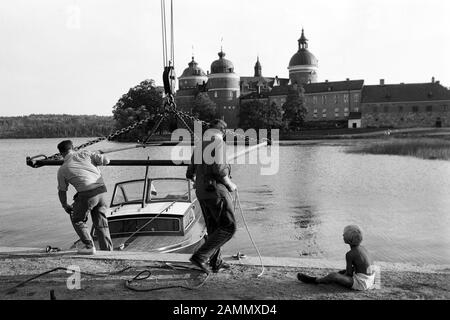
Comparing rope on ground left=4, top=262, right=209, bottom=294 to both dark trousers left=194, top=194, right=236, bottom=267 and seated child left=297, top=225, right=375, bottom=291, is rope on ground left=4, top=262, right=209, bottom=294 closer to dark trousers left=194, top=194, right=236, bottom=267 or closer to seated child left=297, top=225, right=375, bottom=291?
dark trousers left=194, top=194, right=236, bottom=267

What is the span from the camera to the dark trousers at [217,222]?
6559 millimetres

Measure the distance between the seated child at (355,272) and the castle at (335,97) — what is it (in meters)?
101

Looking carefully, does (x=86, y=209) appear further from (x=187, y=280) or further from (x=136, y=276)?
(x=187, y=280)

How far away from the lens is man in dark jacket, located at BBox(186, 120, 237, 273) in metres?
6.46

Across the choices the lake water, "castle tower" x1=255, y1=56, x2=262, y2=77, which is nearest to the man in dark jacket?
the lake water

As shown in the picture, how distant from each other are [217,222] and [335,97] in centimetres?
12082

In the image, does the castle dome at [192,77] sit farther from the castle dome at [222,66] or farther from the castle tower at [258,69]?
the castle tower at [258,69]

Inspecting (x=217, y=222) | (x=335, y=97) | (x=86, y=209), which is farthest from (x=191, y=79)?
(x=217, y=222)

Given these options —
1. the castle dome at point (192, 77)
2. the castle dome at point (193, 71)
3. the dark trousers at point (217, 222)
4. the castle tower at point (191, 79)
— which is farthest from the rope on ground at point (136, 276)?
the castle dome at point (193, 71)

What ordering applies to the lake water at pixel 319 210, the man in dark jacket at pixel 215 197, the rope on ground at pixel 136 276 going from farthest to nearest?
1. the lake water at pixel 319 210
2. the man in dark jacket at pixel 215 197
3. the rope on ground at pixel 136 276

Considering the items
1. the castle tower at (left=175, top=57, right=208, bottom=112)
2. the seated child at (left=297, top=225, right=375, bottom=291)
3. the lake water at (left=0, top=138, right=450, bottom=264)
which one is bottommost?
the lake water at (left=0, top=138, right=450, bottom=264)

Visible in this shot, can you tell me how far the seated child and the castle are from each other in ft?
332
